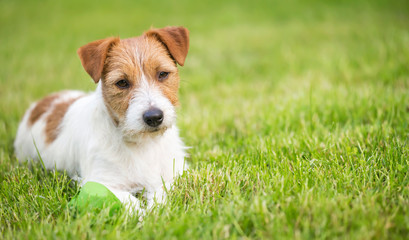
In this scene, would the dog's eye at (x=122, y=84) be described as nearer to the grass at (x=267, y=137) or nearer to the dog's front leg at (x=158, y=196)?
the grass at (x=267, y=137)

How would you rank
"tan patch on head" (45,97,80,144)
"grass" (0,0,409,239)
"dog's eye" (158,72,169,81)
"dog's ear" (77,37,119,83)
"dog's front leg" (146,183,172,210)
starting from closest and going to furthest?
"grass" (0,0,409,239) < "dog's front leg" (146,183,172,210) < "dog's ear" (77,37,119,83) < "dog's eye" (158,72,169,81) < "tan patch on head" (45,97,80,144)

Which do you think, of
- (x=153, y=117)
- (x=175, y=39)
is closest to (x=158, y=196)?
(x=153, y=117)

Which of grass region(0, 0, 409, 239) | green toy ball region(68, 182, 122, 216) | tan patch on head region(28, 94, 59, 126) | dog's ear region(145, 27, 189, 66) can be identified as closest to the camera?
grass region(0, 0, 409, 239)

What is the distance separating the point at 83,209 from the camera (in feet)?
8.97

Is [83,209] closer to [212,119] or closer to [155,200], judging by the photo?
[155,200]

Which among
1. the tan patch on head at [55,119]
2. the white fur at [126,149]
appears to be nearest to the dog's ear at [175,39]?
the white fur at [126,149]

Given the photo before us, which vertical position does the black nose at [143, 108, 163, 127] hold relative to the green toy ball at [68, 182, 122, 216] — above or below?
above

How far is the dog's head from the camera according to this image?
318cm

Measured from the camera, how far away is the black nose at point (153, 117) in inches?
122

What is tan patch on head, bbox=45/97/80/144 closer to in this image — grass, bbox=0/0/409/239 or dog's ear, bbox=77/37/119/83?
grass, bbox=0/0/409/239

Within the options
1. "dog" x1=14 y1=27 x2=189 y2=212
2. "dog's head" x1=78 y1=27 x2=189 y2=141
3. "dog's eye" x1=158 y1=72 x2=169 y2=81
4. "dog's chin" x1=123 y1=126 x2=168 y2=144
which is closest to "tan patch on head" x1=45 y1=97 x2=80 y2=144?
"dog" x1=14 y1=27 x2=189 y2=212

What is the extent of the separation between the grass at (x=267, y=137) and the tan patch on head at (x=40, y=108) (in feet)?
1.82

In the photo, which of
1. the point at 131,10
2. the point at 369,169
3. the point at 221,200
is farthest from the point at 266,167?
the point at 131,10

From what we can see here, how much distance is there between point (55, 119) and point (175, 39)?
5.88ft
